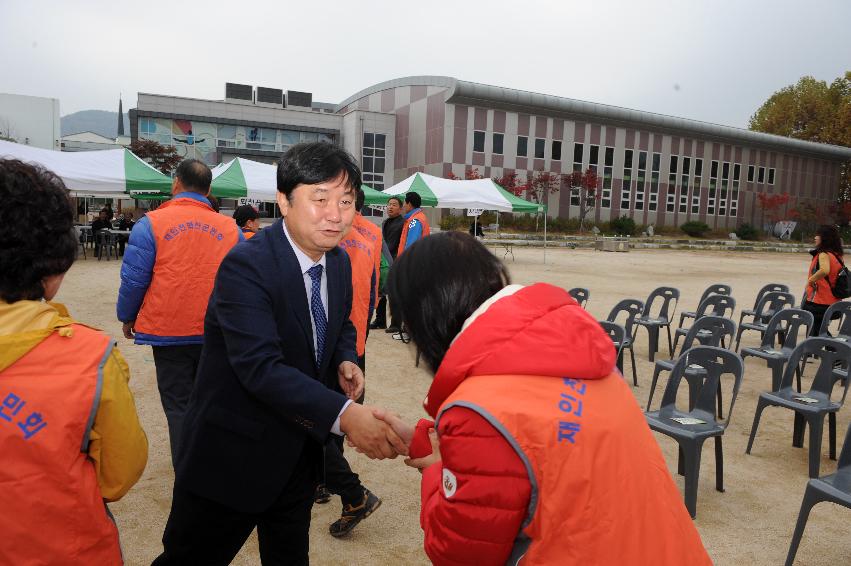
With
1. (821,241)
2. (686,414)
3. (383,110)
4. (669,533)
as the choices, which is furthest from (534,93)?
(669,533)

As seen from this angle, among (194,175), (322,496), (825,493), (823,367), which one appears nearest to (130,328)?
(194,175)

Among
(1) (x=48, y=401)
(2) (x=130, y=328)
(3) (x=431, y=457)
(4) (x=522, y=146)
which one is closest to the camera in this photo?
(1) (x=48, y=401)

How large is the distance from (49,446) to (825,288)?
27.5 ft

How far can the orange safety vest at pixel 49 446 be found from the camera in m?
1.19

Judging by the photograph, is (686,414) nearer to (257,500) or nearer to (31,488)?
(257,500)

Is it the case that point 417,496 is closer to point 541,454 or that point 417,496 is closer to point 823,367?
point 541,454

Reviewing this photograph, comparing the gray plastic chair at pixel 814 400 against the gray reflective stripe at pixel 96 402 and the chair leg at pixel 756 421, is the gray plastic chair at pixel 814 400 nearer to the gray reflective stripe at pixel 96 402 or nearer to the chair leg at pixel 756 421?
the chair leg at pixel 756 421

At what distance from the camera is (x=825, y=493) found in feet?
9.11

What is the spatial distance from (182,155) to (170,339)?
3847 centimetres

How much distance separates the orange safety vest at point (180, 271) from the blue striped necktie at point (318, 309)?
4.57 ft

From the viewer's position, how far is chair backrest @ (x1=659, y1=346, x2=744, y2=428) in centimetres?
389

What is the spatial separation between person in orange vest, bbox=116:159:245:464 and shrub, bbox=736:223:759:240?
52.4 metres

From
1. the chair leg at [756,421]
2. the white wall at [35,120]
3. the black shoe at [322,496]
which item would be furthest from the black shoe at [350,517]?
the white wall at [35,120]

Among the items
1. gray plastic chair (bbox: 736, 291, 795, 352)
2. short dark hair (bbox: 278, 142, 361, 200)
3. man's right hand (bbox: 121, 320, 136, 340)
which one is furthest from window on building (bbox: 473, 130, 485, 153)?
short dark hair (bbox: 278, 142, 361, 200)
